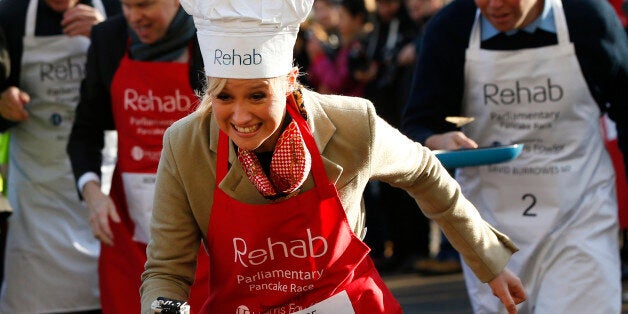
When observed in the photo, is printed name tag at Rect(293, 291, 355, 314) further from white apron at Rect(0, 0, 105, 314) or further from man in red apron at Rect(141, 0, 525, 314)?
white apron at Rect(0, 0, 105, 314)

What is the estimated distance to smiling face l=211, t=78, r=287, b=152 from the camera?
11.5ft

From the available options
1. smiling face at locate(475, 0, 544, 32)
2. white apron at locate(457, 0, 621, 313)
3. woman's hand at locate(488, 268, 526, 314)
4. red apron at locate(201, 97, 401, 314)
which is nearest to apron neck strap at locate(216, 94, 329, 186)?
red apron at locate(201, 97, 401, 314)

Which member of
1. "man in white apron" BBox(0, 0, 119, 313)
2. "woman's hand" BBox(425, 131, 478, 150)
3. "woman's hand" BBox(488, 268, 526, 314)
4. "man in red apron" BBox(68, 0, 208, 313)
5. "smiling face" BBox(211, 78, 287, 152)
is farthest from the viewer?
"man in white apron" BBox(0, 0, 119, 313)

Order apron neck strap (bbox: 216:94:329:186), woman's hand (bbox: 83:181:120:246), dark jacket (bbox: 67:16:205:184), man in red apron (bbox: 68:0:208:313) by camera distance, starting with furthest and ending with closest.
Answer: dark jacket (bbox: 67:16:205:184), man in red apron (bbox: 68:0:208:313), woman's hand (bbox: 83:181:120:246), apron neck strap (bbox: 216:94:329:186)

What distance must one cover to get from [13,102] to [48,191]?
494 millimetres

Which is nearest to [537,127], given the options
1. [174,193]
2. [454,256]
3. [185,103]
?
[185,103]

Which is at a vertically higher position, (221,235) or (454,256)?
(221,235)

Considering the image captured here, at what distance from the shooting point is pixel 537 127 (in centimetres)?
528

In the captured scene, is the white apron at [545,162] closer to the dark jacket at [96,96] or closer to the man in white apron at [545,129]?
the man in white apron at [545,129]

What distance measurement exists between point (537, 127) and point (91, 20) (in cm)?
196

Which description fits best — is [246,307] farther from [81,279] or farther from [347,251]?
[81,279]

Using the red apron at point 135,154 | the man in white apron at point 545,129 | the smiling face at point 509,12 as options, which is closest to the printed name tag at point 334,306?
the man in white apron at point 545,129

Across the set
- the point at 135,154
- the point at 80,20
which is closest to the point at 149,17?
the point at 135,154

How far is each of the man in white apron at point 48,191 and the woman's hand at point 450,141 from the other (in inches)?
65.8
